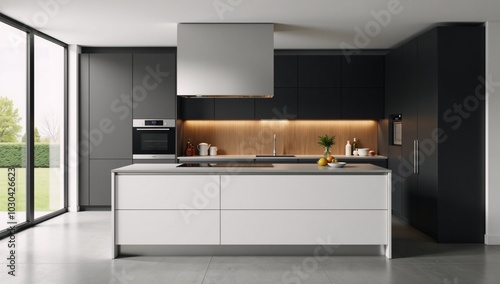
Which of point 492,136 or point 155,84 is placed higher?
point 155,84

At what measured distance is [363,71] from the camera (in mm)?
7535

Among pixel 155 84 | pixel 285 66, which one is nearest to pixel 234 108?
pixel 285 66

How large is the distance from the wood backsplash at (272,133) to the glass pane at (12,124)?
277 centimetres

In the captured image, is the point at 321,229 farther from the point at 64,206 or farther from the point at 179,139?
the point at 64,206

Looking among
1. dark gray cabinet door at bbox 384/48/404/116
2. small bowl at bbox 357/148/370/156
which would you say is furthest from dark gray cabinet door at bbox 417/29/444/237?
small bowl at bbox 357/148/370/156

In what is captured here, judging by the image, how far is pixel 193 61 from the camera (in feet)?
18.7

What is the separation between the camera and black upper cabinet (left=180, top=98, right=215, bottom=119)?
24.7 feet

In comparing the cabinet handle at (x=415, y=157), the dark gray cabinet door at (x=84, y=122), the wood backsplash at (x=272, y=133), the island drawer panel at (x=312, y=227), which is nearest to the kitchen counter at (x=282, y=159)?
the wood backsplash at (x=272, y=133)

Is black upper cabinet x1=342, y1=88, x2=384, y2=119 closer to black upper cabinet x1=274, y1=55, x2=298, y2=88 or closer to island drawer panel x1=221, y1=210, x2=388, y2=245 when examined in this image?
black upper cabinet x1=274, y1=55, x2=298, y2=88

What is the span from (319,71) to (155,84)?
259 centimetres

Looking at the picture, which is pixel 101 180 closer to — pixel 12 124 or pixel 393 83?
pixel 12 124

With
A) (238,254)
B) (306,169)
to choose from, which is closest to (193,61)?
(306,169)

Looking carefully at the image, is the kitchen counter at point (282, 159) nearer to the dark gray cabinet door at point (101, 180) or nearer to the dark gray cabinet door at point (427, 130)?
the dark gray cabinet door at point (101, 180)

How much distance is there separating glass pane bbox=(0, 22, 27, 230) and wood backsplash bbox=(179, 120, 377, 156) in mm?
2773
